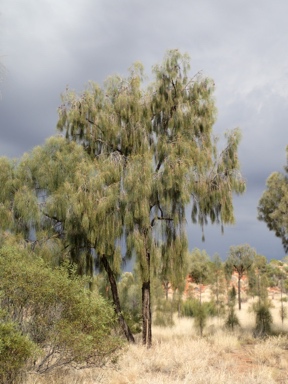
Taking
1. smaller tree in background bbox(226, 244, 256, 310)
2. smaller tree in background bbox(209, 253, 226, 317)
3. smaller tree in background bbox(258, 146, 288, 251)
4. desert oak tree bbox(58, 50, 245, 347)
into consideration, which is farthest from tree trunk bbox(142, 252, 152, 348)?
smaller tree in background bbox(209, 253, 226, 317)

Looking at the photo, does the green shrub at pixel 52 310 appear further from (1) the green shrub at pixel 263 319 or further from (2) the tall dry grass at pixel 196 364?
(1) the green shrub at pixel 263 319

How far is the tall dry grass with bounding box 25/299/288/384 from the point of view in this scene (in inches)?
371

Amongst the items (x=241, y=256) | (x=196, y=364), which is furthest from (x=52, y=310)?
(x=241, y=256)

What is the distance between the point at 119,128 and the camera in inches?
616

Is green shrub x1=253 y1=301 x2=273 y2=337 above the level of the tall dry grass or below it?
above

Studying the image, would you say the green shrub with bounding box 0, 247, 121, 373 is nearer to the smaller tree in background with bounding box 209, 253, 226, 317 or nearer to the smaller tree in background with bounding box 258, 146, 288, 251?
the smaller tree in background with bounding box 258, 146, 288, 251

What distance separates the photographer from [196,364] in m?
11.2

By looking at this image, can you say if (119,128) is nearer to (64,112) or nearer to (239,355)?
(64,112)

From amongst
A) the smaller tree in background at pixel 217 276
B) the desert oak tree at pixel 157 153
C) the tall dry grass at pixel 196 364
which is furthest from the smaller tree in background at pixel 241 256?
the desert oak tree at pixel 157 153

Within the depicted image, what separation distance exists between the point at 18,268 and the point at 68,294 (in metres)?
1.08

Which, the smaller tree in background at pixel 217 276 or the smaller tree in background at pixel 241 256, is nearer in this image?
the smaller tree in background at pixel 241 256

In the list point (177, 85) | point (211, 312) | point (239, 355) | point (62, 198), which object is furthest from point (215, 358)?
point (211, 312)

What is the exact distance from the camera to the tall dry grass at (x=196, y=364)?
9.42 m

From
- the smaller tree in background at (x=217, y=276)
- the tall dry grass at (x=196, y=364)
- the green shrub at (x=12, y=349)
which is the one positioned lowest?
the tall dry grass at (x=196, y=364)
